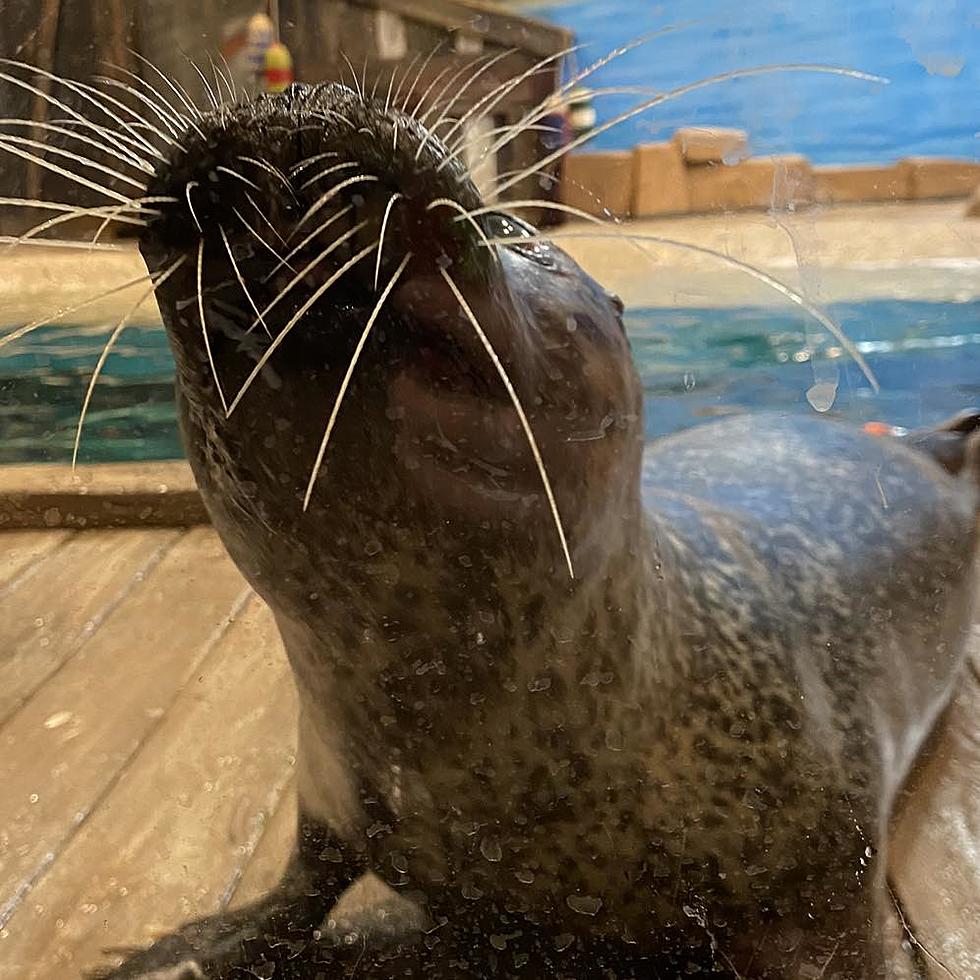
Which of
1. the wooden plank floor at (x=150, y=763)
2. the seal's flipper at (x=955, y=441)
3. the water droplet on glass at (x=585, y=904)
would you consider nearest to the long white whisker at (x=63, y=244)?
the wooden plank floor at (x=150, y=763)

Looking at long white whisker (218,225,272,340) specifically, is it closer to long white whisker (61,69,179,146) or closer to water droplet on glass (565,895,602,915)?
long white whisker (61,69,179,146)

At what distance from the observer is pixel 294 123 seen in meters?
0.40

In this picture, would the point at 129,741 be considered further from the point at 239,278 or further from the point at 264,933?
the point at 239,278

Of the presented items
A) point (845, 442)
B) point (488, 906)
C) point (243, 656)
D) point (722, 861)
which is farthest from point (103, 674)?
point (845, 442)

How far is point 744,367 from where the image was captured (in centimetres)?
79

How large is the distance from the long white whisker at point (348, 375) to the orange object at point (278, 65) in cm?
24

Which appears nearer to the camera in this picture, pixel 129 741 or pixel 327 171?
pixel 327 171

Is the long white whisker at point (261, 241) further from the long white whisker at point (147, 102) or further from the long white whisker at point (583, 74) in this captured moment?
the long white whisker at point (583, 74)

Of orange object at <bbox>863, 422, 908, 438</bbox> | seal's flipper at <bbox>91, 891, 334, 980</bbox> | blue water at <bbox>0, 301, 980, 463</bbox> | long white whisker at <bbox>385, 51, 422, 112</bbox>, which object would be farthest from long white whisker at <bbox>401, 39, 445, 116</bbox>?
seal's flipper at <bbox>91, 891, 334, 980</bbox>

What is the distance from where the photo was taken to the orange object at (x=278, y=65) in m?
0.61

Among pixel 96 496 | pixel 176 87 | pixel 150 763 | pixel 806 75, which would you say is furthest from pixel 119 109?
pixel 96 496

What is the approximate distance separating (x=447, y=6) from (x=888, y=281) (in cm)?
37

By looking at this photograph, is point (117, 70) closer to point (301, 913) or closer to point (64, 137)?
point (64, 137)

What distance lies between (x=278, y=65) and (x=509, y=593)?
0.33 meters
